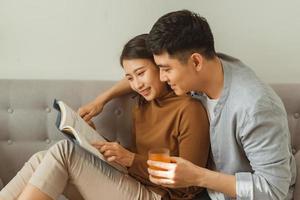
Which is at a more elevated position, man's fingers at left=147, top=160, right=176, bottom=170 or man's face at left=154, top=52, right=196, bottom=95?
man's face at left=154, top=52, right=196, bottom=95

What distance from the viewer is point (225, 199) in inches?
54.9

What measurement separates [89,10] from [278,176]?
1.00m

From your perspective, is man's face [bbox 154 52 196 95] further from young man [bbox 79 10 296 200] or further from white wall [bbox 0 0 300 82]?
white wall [bbox 0 0 300 82]

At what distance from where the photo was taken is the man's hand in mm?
1264

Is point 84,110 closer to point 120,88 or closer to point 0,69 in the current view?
point 120,88

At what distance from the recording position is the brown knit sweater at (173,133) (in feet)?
4.74

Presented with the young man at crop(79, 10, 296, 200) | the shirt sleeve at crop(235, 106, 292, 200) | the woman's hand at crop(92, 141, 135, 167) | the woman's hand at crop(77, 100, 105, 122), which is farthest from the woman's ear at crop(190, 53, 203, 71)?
the woman's hand at crop(77, 100, 105, 122)

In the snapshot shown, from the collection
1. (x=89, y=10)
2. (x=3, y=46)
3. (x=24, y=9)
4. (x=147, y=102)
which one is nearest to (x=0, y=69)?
(x=3, y=46)

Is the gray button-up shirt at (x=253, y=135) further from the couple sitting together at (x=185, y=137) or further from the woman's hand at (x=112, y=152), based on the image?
the woman's hand at (x=112, y=152)

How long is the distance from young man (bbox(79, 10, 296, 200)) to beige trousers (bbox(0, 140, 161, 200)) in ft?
0.64

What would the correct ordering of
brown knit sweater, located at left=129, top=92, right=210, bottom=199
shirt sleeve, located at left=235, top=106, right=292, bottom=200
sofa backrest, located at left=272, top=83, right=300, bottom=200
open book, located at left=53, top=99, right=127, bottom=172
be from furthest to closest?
1. sofa backrest, located at left=272, top=83, right=300, bottom=200
2. brown knit sweater, located at left=129, top=92, right=210, bottom=199
3. open book, located at left=53, top=99, right=127, bottom=172
4. shirt sleeve, located at left=235, top=106, right=292, bottom=200

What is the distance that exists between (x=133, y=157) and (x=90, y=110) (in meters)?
0.27

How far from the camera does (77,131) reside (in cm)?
138

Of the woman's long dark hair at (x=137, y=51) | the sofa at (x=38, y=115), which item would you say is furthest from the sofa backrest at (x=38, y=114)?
the woman's long dark hair at (x=137, y=51)
